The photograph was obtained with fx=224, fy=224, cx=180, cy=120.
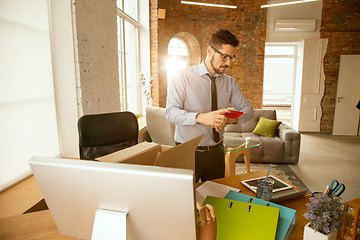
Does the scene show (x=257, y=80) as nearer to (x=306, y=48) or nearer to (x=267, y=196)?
(x=306, y=48)

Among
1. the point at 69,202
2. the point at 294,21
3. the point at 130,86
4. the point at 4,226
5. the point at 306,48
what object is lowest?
the point at 4,226

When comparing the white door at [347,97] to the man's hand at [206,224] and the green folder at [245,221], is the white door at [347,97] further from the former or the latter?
the man's hand at [206,224]

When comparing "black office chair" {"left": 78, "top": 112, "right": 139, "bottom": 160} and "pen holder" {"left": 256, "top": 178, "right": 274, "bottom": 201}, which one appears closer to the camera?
→ "pen holder" {"left": 256, "top": 178, "right": 274, "bottom": 201}

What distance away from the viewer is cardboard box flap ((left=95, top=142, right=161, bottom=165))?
854mm

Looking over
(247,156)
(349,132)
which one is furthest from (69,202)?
(349,132)

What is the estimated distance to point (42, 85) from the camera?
2.01 m

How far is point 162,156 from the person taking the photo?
750mm

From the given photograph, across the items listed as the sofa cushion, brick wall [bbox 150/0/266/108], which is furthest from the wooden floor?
brick wall [bbox 150/0/266/108]

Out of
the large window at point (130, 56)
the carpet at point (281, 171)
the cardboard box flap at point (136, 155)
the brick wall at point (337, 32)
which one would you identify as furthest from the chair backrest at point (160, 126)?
the brick wall at point (337, 32)

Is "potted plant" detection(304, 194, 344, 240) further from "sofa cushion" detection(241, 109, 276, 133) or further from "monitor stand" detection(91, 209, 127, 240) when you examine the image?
"sofa cushion" detection(241, 109, 276, 133)

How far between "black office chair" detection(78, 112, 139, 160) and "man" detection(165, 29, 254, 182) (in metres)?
0.36

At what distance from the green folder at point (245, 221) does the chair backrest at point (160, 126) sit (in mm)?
2751

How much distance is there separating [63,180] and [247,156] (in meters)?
2.81

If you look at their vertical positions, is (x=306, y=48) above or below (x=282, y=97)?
above
